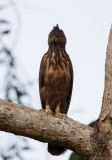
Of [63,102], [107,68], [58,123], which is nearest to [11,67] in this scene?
[58,123]

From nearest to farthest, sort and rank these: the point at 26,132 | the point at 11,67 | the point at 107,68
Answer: the point at 11,67 < the point at 26,132 < the point at 107,68

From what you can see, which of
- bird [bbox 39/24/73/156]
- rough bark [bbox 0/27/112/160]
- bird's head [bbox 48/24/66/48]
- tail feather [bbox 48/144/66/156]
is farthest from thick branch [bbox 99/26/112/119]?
bird's head [bbox 48/24/66/48]

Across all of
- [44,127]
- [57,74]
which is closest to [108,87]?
[44,127]

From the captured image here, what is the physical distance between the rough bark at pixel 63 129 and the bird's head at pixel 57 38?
1857 mm

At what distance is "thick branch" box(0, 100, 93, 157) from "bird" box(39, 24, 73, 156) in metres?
1.07

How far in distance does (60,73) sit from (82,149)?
5.05ft

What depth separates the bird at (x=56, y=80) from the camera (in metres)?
4.21

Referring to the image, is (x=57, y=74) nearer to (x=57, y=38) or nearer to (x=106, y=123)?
(x=57, y=38)

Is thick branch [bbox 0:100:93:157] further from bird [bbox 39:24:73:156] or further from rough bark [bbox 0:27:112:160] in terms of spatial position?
bird [bbox 39:24:73:156]

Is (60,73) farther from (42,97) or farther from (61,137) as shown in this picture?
(61,137)

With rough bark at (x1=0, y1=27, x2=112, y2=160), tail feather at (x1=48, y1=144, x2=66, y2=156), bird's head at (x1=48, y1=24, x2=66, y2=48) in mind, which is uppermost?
bird's head at (x1=48, y1=24, x2=66, y2=48)

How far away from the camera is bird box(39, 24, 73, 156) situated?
421 cm

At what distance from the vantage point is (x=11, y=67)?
1616 millimetres

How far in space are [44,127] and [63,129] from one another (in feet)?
0.75
